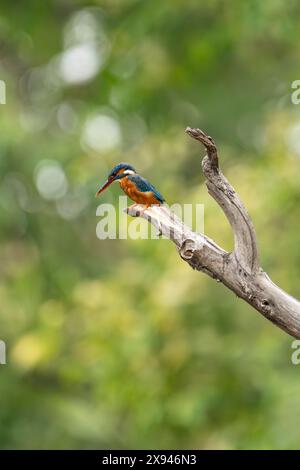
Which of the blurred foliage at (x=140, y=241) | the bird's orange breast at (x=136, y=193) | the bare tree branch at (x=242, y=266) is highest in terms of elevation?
the blurred foliage at (x=140, y=241)

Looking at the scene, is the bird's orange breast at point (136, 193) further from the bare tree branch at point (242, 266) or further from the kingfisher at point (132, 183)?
the bare tree branch at point (242, 266)

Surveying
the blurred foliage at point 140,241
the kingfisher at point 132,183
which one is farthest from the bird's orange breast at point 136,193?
the blurred foliage at point 140,241

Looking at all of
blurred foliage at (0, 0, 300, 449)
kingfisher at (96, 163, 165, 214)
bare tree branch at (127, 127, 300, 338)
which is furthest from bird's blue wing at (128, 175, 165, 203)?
blurred foliage at (0, 0, 300, 449)

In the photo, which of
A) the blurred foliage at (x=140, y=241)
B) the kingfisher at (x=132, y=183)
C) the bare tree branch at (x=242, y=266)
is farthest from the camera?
the blurred foliage at (x=140, y=241)

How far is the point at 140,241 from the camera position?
11805 mm

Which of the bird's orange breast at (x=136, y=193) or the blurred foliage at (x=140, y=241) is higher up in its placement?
the blurred foliage at (x=140, y=241)

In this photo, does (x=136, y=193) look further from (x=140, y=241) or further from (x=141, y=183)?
(x=140, y=241)

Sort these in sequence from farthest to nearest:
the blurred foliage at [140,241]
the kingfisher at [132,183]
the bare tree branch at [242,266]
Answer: the blurred foliage at [140,241], the kingfisher at [132,183], the bare tree branch at [242,266]

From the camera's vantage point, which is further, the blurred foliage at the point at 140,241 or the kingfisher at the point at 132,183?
the blurred foliage at the point at 140,241

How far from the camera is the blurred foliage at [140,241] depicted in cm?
1135

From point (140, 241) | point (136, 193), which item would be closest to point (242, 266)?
point (136, 193)

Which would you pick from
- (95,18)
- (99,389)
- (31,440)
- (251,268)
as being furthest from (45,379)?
(251,268)

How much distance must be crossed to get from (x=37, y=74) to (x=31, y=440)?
715 centimetres

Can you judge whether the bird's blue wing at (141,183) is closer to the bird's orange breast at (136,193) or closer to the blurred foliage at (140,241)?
the bird's orange breast at (136,193)
